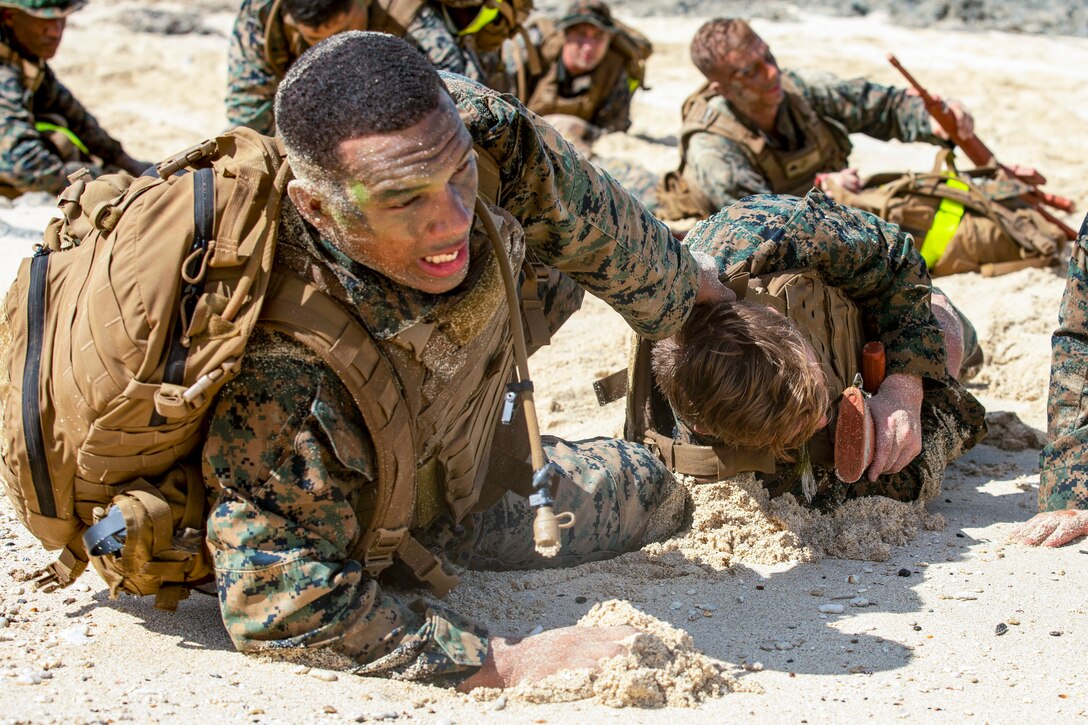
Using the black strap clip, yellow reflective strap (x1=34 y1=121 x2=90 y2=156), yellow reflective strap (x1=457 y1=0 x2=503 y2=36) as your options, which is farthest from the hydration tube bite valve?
yellow reflective strap (x1=34 y1=121 x2=90 y2=156)

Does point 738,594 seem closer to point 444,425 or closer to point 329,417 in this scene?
point 444,425

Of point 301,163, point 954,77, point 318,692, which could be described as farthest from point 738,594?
point 954,77

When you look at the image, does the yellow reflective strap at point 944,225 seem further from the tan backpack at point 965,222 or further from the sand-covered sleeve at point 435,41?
the sand-covered sleeve at point 435,41

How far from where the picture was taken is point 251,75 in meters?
6.39

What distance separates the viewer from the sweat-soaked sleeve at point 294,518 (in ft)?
7.65

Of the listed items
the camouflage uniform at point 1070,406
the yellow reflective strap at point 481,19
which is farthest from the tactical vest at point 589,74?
the camouflage uniform at point 1070,406

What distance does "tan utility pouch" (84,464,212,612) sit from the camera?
2.39 metres

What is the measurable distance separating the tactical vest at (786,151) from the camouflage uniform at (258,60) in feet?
4.45

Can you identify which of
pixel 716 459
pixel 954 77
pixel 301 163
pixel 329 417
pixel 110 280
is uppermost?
pixel 301 163

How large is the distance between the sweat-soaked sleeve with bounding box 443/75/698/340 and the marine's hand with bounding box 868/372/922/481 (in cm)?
73

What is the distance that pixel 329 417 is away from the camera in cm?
234

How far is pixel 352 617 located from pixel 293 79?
3.29 feet

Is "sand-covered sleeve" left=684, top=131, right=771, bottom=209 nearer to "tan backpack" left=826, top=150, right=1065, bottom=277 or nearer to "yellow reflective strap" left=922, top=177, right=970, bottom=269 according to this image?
"tan backpack" left=826, top=150, right=1065, bottom=277

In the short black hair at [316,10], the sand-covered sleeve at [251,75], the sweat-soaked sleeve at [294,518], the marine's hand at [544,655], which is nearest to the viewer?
the sweat-soaked sleeve at [294,518]
